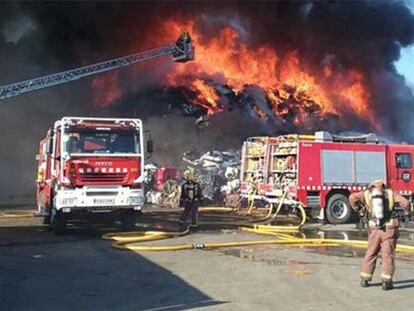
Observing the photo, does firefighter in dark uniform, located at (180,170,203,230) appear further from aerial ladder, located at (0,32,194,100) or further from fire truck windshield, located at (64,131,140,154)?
aerial ladder, located at (0,32,194,100)

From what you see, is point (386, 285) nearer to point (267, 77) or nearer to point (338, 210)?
point (338, 210)

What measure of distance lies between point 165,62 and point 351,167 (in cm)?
2152

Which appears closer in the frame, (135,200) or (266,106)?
(135,200)

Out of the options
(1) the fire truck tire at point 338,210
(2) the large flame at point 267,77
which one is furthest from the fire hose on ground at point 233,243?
(2) the large flame at point 267,77

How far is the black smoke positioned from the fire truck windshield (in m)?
18.1

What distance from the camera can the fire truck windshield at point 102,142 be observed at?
1295cm

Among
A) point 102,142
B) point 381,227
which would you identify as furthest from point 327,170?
point 381,227

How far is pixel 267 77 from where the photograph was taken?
39500 mm

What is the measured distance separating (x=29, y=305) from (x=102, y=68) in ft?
83.0

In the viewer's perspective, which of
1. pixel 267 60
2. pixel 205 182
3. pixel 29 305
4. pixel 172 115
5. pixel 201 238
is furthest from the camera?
pixel 267 60

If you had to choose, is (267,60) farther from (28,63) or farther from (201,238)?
(201,238)

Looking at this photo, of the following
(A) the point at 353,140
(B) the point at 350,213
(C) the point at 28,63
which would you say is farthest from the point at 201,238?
(C) the point at 28,63

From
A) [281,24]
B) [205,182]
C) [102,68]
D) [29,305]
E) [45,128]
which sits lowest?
[29,305]

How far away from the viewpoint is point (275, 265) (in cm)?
886
